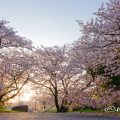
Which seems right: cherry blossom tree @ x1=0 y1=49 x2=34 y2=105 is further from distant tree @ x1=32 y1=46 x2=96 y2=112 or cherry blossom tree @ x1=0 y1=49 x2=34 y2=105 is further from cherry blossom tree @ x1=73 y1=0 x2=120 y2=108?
Answer: cherry blossom tree @ x1=73 y1=0 x2=120 y2=108

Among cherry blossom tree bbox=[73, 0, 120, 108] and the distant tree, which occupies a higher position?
the distant tree

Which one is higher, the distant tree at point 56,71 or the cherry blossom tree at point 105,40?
the distant tree at point 56,71

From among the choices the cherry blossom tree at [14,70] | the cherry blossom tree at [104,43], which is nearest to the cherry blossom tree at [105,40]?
the cherry blossom tree at [104,43]

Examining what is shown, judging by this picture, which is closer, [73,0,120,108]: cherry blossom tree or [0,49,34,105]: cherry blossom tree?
[73,0,120,108]: cherry blossom tree

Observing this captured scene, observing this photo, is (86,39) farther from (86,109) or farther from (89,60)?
(86,109)

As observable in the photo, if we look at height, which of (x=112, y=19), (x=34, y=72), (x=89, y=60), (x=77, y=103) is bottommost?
(x=77, y=103)

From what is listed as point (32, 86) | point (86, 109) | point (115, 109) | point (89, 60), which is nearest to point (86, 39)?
point (89, 60)

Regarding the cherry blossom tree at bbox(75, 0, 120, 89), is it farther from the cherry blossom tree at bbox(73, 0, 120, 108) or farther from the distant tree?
the distant tree

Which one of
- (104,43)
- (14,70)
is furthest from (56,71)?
(104,43)

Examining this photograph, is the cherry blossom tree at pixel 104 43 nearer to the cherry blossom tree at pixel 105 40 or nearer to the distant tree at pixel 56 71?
the cherry blossom tree at pixel 105 40

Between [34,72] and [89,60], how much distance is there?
88.3 ft

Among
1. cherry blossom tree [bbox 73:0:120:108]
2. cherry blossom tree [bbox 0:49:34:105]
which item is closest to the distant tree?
cherry blossom tree [bbox 0:49:34:105]

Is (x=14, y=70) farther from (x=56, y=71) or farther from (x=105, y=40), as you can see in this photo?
(x=105, y=40)

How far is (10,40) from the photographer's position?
3300 centimetres
